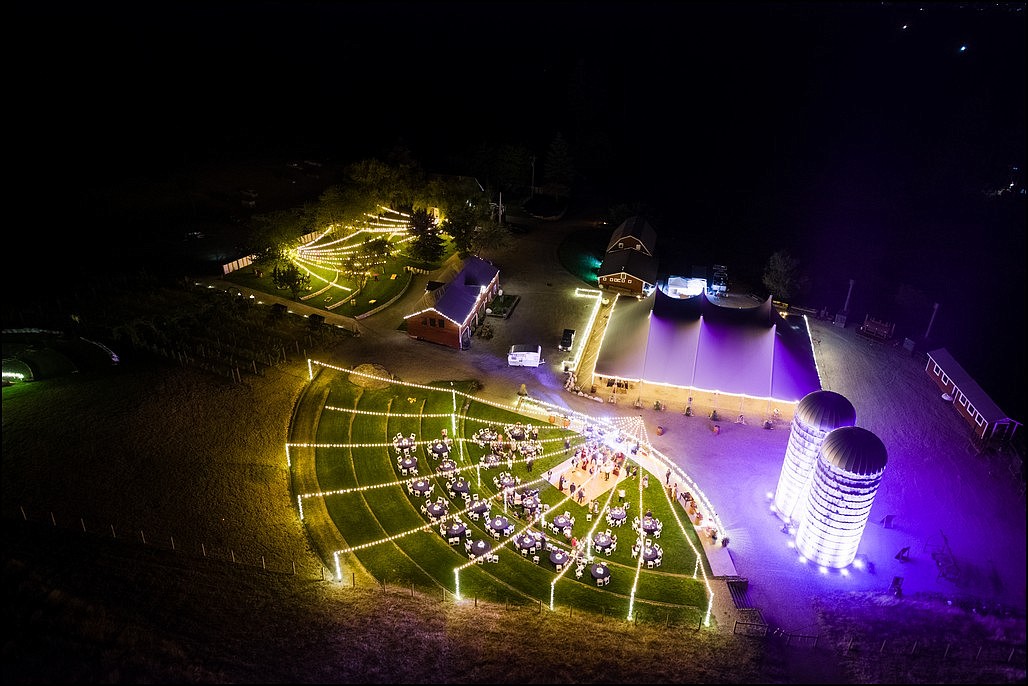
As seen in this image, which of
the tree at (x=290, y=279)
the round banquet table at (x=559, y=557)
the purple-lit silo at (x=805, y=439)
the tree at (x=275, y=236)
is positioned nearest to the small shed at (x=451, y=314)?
the tree at (x=290, y=279)

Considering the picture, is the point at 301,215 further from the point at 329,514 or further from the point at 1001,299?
the point at 1001,299

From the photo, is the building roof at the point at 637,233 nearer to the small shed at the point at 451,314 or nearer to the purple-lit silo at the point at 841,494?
the small shed at the point at 451,314

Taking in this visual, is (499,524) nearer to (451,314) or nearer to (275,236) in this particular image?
(451,314)

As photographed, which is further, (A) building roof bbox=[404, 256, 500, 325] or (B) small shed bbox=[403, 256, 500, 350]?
(A) building roof bbox=[404, 256, 500, 325]

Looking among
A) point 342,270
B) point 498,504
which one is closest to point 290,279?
point 342,270

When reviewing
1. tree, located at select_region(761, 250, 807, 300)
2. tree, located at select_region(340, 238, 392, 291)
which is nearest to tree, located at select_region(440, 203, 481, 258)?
tree, located at select_region(340, 238, 392, 291)

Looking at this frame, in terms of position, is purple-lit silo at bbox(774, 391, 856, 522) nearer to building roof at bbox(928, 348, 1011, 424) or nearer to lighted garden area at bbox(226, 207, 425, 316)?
building roof at bbox(928, 348, 1011, 424)
